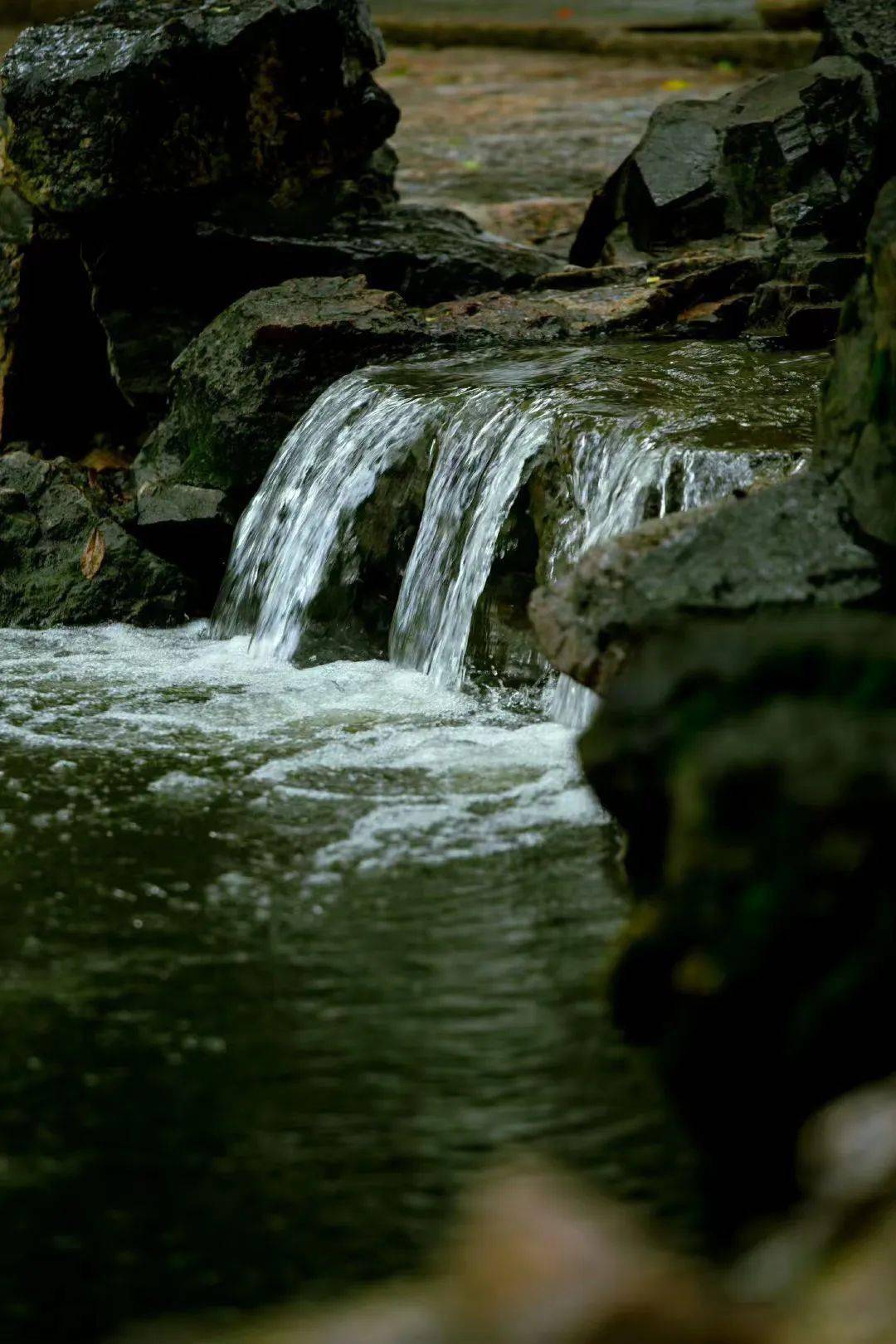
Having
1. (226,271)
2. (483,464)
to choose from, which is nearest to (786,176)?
(226,271)

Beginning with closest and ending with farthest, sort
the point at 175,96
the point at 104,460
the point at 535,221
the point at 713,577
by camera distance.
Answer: the point at 713,577 < the point at 175,96 < the point at 104,460 < the point at 535,221

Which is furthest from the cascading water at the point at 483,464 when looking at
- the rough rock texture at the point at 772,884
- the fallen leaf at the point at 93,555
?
the rough rock texture at the point at 772,884

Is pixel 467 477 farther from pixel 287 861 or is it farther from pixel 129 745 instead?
pixel 287 861

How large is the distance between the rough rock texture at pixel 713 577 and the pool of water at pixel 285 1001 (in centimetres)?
58

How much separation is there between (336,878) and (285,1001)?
70cm

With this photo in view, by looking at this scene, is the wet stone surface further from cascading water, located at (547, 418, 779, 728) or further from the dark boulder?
cascading water, located at (547, 418, 779, 728)

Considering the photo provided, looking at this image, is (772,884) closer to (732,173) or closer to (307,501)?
(307,501)

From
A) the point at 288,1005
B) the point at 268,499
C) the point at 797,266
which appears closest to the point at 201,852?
the point at 288,1005

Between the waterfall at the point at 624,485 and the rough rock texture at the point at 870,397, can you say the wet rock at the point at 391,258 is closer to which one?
the waterfall at the point at 624,485

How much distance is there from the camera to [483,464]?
6734 mm

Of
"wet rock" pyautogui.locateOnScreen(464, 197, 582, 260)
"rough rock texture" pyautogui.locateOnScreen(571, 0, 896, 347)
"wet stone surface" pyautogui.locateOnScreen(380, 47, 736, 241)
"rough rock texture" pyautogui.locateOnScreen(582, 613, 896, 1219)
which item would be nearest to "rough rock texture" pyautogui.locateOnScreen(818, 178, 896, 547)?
"rough rock texture" pyautogui.locateOnScreen(582, 613, 896, 1219)

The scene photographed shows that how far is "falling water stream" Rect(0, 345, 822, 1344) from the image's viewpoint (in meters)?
2.98

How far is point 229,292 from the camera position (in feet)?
29.6

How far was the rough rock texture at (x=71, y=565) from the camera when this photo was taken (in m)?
7.86
